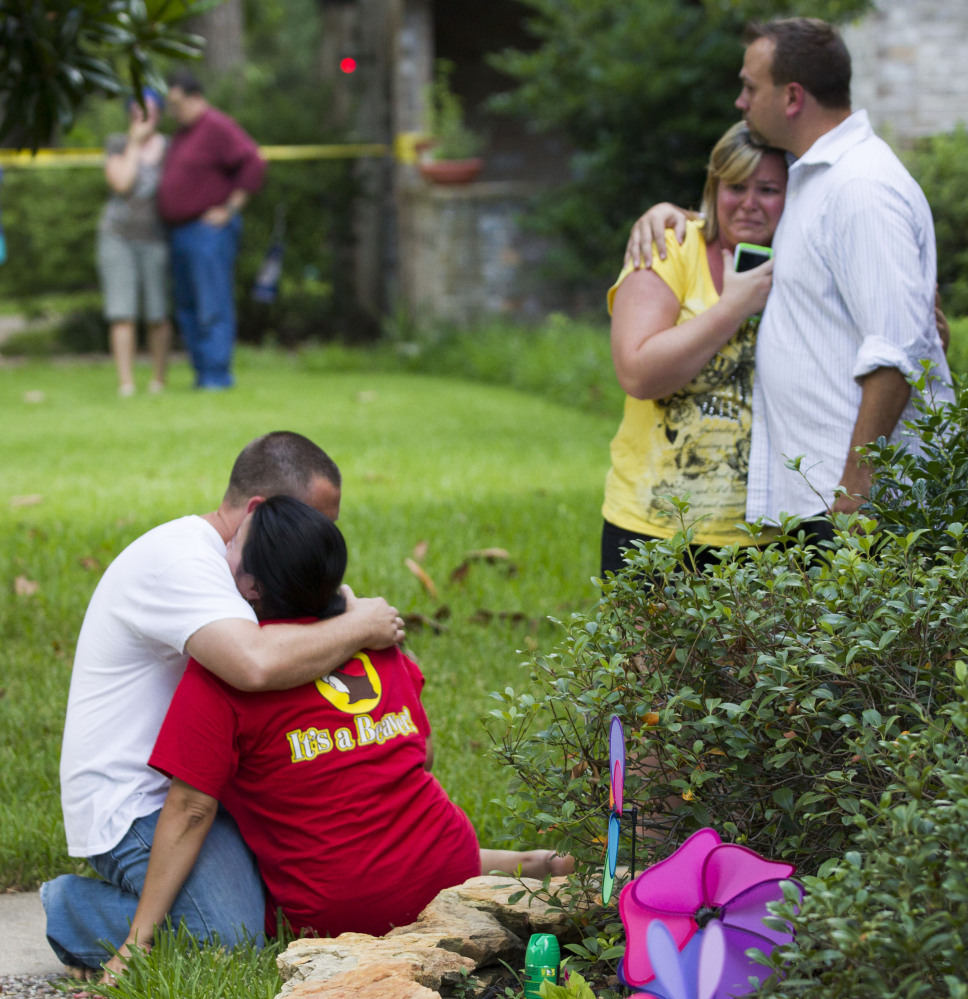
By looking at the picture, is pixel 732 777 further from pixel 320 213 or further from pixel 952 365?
pixel 320 213

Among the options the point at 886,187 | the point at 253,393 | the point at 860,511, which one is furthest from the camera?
the point at 253,393

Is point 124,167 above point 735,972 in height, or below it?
above

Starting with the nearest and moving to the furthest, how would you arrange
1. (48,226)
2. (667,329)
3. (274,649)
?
(274,649) < (667,329) < (48,226)

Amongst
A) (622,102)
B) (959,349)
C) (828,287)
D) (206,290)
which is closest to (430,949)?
(828,287)

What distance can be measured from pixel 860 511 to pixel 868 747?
98 centimetres

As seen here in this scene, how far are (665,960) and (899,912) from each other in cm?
38

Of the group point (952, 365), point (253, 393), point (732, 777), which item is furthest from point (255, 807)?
point (253, 393)

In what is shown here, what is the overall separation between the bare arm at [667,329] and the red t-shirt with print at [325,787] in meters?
1.02

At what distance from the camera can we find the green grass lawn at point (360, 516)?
379 cm

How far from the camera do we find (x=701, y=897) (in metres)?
1.98

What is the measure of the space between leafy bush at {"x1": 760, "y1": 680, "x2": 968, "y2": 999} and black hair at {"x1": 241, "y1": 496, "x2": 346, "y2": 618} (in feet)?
4.13

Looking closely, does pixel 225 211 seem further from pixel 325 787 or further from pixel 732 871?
pixel 732 871

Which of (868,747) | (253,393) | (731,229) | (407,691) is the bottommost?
(253,393)

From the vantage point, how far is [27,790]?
11.4 ft
